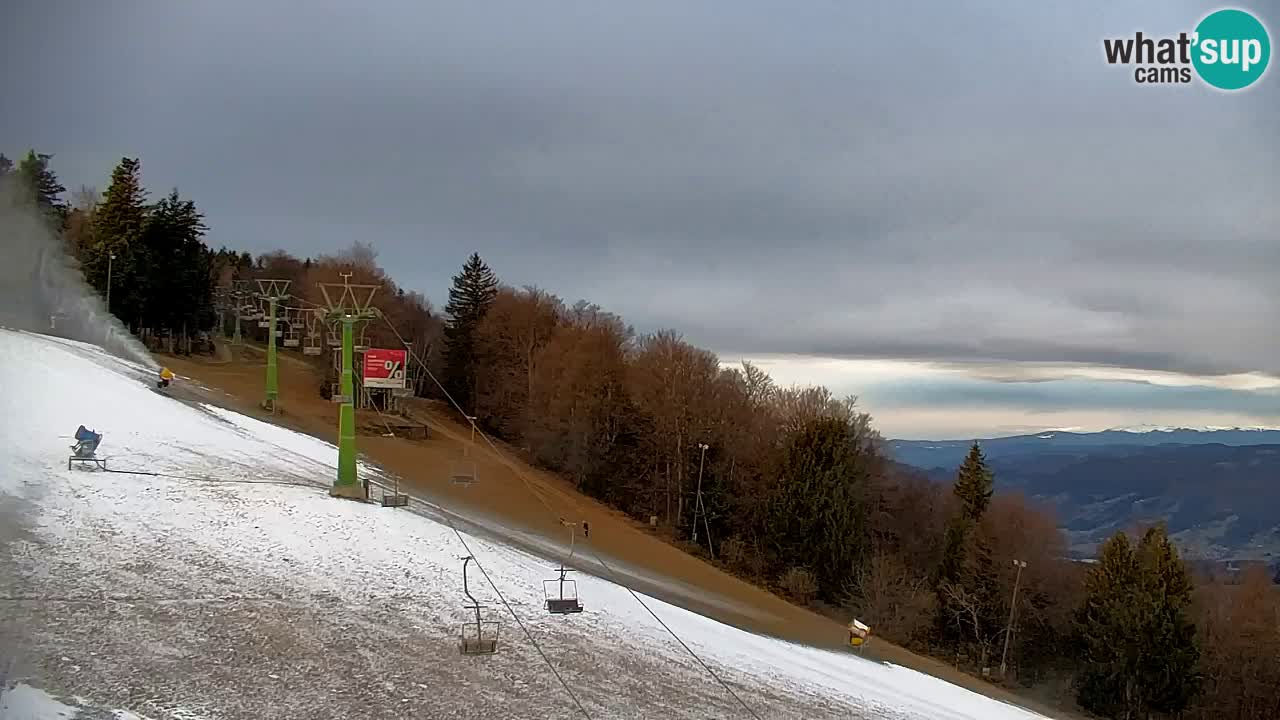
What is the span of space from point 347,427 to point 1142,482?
49.8 meters

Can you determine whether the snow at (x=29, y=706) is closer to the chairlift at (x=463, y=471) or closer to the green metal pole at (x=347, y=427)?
the green metal pole at (x=347, y=427)

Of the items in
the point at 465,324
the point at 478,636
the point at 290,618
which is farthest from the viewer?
the point at 465,324

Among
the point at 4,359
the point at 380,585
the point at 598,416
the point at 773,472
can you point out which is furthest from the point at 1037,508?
the point at 4,359

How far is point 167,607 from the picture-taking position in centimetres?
1385

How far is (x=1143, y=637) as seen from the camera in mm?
34781

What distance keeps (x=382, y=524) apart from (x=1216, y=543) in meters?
41.3

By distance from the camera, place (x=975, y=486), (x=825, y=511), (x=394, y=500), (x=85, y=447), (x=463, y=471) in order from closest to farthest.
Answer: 1. (x=85, y=447)
2. (x=394, y=500)
3. (x=463, y=471)
4. (x=825, y=511)
5. (x=975, y=486)

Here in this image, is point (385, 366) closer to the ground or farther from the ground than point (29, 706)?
farther from the ground

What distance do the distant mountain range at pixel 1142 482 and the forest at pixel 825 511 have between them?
69.2 inches

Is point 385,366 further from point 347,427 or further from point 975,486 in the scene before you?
point 975,486

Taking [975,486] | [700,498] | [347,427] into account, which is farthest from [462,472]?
[975,486]

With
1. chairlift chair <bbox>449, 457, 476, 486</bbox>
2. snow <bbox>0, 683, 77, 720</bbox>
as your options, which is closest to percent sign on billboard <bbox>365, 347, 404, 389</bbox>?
Answer: chairlift chair <bbox>449, 457, 476, 486</bbox>

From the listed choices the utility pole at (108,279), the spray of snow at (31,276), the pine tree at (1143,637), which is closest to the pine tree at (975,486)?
the pine tree at (1143,637)

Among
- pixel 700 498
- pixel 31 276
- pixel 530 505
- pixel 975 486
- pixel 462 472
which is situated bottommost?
pixel 700 498
